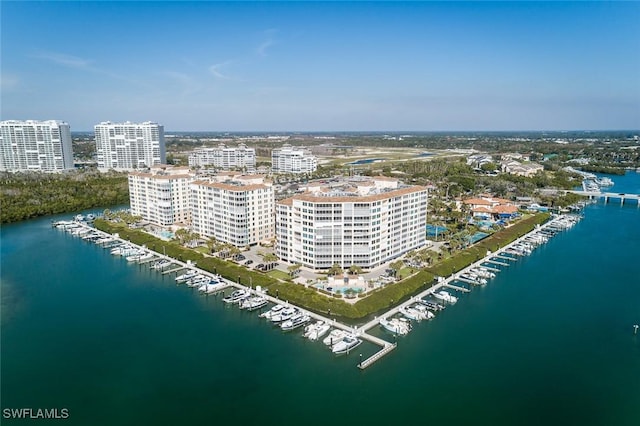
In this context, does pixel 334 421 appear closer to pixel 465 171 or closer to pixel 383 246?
pixel 383 246

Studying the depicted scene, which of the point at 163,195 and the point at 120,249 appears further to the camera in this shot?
the point at 163,195

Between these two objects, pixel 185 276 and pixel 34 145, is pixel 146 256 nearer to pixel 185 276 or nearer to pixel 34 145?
pixel 185 276

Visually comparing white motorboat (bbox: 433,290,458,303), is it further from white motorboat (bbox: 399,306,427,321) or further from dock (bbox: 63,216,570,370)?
white motorboat (bbox: 399,306,427,321)

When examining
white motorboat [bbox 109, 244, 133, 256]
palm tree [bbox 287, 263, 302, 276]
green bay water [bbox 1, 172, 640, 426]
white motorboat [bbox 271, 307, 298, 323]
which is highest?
palm tree [bbox 287, 263, 302, 276]

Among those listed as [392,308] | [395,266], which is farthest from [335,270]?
[392,308]

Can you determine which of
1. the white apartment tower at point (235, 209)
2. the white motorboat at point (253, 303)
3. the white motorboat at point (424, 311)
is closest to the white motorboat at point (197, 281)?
the white motorboat at point (253, 303)

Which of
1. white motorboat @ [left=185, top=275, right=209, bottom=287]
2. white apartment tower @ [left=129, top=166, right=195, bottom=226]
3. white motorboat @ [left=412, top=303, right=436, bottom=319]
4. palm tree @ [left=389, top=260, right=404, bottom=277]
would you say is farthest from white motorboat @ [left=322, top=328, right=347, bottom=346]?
white apartment tower @ [left=129, top=166, right=195, bottom=226]

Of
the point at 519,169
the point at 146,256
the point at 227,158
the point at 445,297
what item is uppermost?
the point at 227,158
